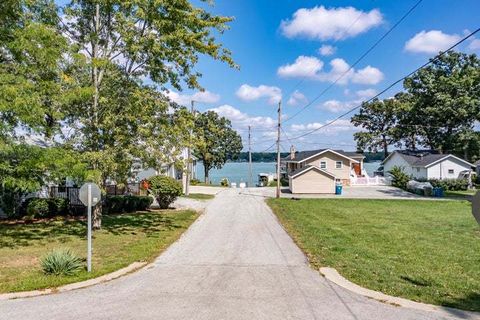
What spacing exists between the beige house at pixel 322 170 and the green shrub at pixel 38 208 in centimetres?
2639

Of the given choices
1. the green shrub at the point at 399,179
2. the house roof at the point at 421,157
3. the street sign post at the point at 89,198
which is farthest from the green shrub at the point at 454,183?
the street sign post at the point at 89,198

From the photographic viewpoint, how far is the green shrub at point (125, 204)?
22.7m

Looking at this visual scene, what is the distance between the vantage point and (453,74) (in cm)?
5431

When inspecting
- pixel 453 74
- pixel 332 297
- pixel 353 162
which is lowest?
pixel 332 297

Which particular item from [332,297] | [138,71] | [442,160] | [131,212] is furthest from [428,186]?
[332,297]

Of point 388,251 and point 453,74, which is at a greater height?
point 453,74

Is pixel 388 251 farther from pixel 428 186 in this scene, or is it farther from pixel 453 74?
pixel 453 74

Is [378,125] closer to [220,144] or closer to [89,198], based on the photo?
[220,144]

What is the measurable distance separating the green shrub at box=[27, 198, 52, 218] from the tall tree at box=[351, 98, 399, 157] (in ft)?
178

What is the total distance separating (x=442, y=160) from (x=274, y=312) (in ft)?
158

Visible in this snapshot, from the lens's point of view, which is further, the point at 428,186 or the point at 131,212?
the point at 428,186

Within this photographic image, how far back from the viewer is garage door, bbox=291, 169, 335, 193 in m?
41.9

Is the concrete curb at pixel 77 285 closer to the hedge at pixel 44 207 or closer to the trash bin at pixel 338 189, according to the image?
the hedge at pixel 44 207

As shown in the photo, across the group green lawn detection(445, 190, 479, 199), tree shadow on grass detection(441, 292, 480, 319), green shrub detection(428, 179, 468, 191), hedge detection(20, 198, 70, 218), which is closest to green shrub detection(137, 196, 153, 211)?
hedge detection(20, 198, 70, 218)
